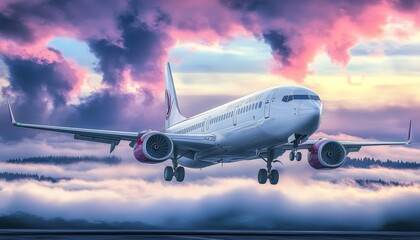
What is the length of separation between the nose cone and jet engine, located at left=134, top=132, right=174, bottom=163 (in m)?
11.8

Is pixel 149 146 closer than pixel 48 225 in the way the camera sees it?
Yes

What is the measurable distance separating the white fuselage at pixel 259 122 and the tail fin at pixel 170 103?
2149 cm

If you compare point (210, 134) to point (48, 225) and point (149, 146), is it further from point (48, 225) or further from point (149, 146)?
point (48, 225)

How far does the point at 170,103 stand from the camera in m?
A: 93.9

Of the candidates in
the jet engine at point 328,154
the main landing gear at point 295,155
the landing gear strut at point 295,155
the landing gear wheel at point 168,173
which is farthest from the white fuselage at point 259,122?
the jet engine at point 328,154

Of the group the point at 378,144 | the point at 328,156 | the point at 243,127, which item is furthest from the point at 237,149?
the point at 378,144

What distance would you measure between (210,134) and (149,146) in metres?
4.92

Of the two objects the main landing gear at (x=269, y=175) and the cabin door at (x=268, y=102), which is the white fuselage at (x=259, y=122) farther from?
the main landing gear at (x=269, y=175)

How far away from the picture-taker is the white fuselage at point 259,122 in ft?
177

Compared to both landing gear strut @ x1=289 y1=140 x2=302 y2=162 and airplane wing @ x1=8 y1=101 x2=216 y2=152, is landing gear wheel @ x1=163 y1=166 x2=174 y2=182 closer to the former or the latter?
airplane wing @ x1=8 y1=101 x2=216 y2=152

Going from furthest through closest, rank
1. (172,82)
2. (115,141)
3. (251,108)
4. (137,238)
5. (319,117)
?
(172,82)
(115,141)
(251,108)
(319,117)
(137,238)

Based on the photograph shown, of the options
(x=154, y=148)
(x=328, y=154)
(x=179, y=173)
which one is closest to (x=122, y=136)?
(x=154, y=148)

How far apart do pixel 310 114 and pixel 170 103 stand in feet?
138

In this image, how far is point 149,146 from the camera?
61.8 metres
